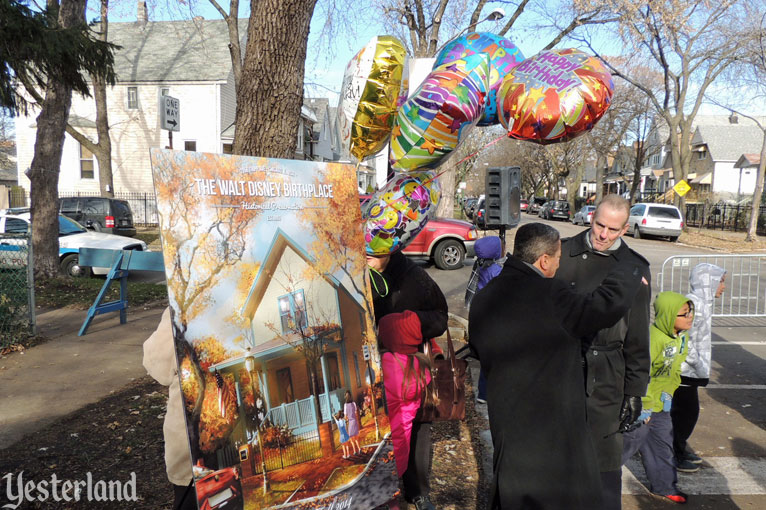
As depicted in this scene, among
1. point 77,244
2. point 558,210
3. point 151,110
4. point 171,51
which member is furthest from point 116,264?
point 558,210

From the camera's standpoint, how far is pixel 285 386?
2.27m

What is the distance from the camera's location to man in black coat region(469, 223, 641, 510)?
98.7 inches

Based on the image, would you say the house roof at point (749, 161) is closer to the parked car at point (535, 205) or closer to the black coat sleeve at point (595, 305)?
the parked car at point (535, 205)

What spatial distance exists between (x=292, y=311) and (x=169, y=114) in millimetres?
7025

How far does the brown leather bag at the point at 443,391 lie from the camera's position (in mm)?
3324

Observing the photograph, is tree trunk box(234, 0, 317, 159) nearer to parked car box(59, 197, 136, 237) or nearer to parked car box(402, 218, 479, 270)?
parked car box(402, 218, 479, 270)

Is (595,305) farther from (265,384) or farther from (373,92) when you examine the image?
(373,92)

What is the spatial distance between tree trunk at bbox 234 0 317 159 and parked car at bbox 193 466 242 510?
7.73 ft

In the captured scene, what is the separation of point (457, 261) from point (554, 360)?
→ 39.4ft

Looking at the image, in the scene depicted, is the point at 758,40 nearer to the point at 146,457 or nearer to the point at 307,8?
the point at 307,8

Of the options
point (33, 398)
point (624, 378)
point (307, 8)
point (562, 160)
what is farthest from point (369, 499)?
point (562, 160)

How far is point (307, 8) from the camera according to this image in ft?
12.7

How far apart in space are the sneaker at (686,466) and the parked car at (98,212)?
17885 millimetres

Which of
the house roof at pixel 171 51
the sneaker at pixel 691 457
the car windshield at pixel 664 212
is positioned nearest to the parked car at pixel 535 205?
the car windshield at pixel 664 212
